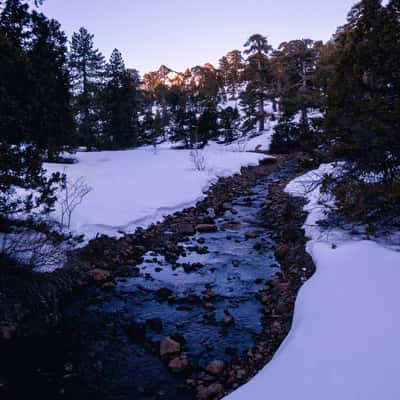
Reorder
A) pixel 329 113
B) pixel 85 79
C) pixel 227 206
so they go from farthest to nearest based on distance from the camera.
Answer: pixel 85 79 < pixel 227 206 < pixel 329 113

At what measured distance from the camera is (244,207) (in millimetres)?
12141

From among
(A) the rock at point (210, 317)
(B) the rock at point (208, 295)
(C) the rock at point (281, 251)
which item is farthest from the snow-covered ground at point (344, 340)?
(C) the rock at point (281, 251)

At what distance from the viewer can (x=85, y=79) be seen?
29688mm

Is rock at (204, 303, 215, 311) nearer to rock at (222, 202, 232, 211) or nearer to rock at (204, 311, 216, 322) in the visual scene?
rock at (204, 311, 216, 322)

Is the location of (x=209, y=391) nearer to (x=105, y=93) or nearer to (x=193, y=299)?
(x=193, y=299)

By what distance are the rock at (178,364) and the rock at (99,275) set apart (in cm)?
280

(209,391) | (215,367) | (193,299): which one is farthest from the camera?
(193,299)

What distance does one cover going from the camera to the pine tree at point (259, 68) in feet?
116

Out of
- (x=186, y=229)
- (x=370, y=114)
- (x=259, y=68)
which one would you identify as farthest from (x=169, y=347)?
(x=259, y=68)

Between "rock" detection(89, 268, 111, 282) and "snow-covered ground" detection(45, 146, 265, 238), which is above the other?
"snow-covered ground" detection(45, 146, 265, 238)

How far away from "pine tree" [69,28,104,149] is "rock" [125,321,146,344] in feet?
90.1

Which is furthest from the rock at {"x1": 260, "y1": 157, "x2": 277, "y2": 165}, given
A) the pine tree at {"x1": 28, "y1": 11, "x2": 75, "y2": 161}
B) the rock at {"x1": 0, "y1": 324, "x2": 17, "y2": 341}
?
the rock at {"x1": 0, "y1": 324, "x2": 17, "y2": 341}

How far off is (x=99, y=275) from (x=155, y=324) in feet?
6.96

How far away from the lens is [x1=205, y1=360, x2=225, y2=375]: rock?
389 cm
